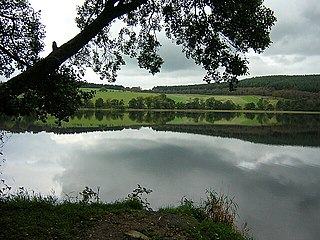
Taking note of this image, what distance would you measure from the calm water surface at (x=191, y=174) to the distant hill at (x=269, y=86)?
7323cm

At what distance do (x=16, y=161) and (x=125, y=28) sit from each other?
17.7 m

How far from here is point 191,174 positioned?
841 inches

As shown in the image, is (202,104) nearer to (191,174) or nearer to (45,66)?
(191,174)

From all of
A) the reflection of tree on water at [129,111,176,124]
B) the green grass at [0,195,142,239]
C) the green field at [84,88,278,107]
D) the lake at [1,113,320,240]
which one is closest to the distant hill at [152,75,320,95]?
the green field at [84,88,278,107]

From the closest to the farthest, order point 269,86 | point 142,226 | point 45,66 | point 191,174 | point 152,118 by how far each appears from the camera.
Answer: point 45,66 < point 142,226 < point 191,174 < point 152,118 < point 269,86

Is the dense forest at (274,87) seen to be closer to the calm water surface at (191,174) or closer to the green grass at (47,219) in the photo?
the calm water surface at (191,174)

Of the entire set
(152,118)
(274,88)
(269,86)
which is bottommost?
(152,118)

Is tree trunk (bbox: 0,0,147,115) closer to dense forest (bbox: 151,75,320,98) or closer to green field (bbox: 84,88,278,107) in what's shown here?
green field (bbox: 84,88,278,107)

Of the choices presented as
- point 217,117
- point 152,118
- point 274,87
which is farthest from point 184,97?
point 152,118

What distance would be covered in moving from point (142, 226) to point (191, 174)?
14.9 meters

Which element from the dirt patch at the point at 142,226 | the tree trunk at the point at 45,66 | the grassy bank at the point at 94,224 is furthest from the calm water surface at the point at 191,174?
the tree trunk at the point at 45,66

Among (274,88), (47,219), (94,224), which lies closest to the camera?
(47,219)

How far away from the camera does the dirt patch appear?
616cm

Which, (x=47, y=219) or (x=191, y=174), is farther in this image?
(x=191, y=174)
